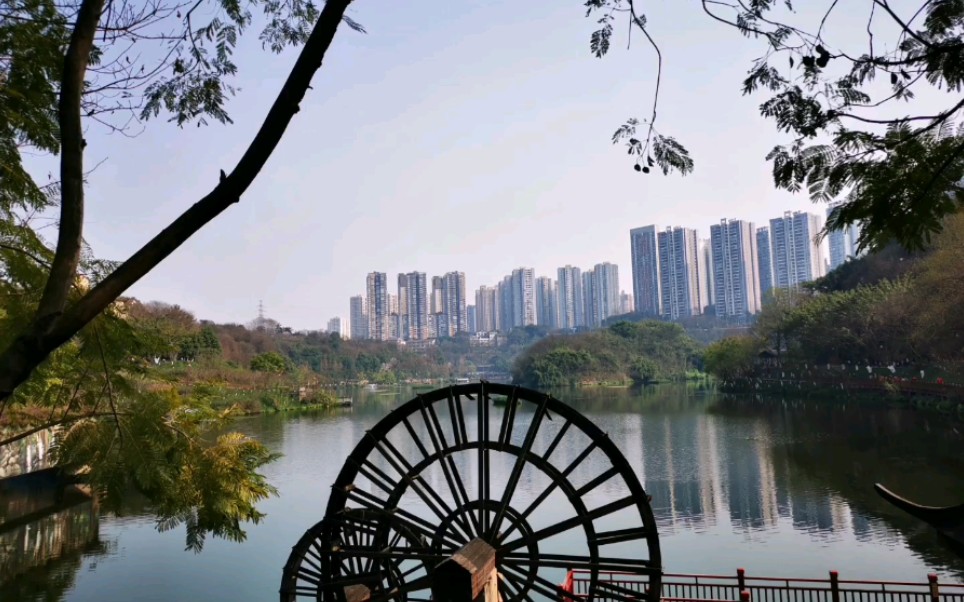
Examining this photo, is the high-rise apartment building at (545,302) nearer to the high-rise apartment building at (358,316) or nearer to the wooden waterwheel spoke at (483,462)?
the high-rise apartment building at (358,316)

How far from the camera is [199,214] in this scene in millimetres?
2555

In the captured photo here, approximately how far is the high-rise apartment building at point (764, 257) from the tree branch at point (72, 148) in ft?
351

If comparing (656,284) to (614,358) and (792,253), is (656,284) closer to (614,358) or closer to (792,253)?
(792,253)

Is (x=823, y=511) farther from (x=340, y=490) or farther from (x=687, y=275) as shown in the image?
(x=687, y=275)

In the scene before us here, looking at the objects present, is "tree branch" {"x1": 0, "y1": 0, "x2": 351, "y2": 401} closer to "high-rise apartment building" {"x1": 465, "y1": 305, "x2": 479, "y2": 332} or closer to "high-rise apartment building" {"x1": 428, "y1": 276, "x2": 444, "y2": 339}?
"high-rise apartment building" {"x1": 428, "y1": 276, "x2": 444, "y2": 339}

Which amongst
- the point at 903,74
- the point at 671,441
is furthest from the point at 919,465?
the point at 903,74

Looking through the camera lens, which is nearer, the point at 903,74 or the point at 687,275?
the point at 903,74

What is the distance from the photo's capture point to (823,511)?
15297 millimetres

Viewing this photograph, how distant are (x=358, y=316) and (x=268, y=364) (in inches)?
3684

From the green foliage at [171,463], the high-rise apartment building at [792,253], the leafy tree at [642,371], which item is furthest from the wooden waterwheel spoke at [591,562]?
the high-rise apartment building at [792,253]

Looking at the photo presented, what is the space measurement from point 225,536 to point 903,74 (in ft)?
27.9

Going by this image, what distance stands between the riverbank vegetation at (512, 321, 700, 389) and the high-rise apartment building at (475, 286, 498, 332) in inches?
2777

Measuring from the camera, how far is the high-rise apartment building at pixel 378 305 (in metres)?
139

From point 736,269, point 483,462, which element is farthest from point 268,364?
point 736,269
